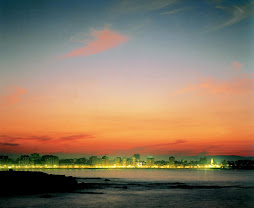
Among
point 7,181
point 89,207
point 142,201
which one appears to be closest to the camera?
point 89,207

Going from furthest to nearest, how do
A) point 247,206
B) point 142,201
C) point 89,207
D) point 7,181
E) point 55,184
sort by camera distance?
point 55,184 → point 7,181 → point 142,201 → point 247,206 → point 89,207

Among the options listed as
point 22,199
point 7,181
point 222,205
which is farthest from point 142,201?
point 7,181

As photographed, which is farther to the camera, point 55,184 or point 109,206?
point 55,184

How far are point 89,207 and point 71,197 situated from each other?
11966 millimetres

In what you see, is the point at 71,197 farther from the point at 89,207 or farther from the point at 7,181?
the point at 7,181

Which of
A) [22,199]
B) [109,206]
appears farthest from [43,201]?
[109,206]

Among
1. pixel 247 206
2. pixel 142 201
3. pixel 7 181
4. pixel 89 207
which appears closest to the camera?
pixel 89 207

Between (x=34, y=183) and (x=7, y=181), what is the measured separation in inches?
254

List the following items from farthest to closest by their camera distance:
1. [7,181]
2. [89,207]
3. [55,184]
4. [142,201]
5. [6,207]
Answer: [55,184]
[7,181]
[142,201]
[89,207]
[6,207]

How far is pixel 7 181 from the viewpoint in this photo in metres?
75.5

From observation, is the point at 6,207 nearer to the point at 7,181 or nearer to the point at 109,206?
the point at 109,206

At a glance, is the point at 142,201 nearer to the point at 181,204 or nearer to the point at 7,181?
the point at 181,204

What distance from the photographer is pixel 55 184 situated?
8175cm

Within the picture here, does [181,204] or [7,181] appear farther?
[7,181]
